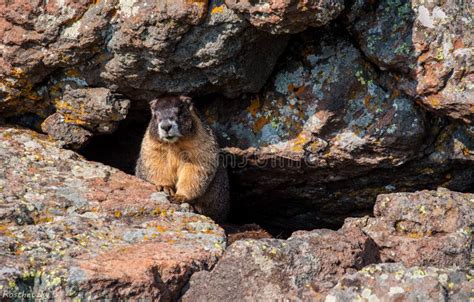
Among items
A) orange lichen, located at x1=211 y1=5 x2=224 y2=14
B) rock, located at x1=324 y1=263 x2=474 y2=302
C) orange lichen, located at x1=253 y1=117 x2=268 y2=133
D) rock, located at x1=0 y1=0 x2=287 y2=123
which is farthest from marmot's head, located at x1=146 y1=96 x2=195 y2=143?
rock, located at x1=324 y1=263 x2=474 y2=302

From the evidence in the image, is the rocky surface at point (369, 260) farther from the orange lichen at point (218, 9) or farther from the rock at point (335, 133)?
the orange lichen at point (218, 9)

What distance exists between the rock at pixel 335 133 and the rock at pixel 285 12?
1272 mm

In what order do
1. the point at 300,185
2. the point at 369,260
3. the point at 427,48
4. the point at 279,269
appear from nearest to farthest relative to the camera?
the point at 279,269, the point at 369,260, the point at 427,48, the point at 300,185

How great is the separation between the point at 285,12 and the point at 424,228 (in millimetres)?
2602

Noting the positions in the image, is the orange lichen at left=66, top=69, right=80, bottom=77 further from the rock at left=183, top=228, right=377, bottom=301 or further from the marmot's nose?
the rock at left=183, top=228, right=377, bottom=301

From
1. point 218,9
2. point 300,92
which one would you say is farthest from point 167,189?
point 218,9

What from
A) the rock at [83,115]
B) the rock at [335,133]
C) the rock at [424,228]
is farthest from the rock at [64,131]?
the rock at [424,228]

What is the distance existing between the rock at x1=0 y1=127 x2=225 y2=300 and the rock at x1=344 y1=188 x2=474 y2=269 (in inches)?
67.1

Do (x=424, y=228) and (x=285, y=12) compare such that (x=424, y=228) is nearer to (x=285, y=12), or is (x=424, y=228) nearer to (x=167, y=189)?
(x=285, y=12)

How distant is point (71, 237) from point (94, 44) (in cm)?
250

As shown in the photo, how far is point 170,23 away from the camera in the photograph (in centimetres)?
687

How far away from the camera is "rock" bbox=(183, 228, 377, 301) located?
5206 mm

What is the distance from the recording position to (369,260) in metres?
5.99

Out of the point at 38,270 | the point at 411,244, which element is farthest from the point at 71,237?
the point at 411,244
